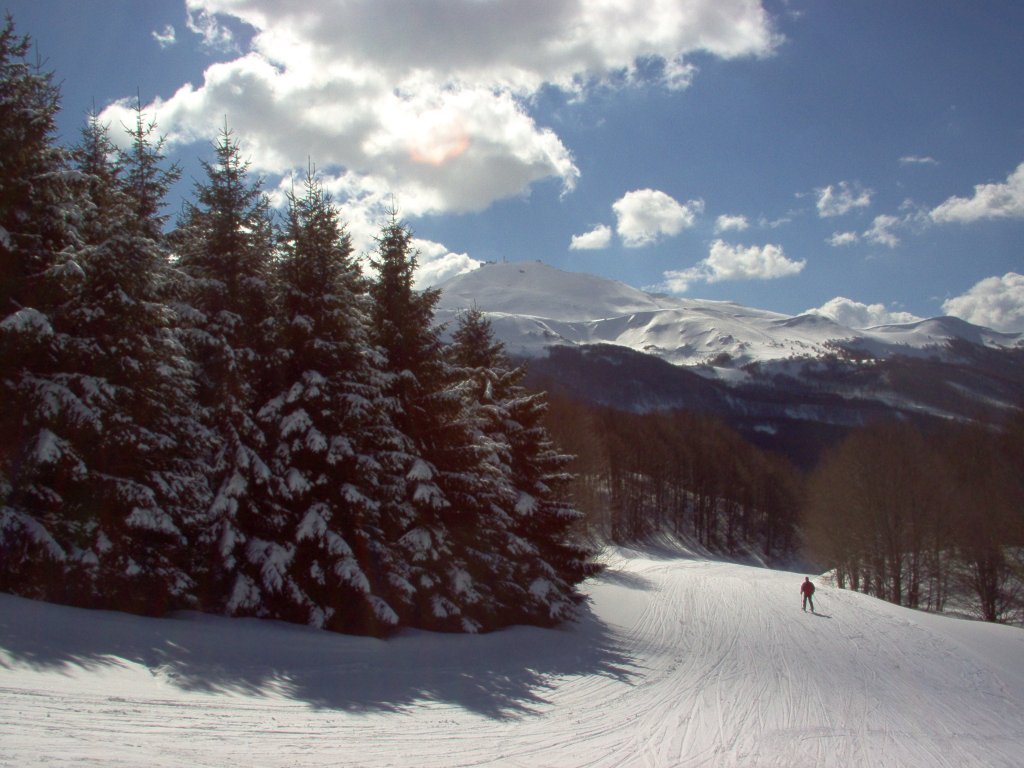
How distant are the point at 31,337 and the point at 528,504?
12.5 metres

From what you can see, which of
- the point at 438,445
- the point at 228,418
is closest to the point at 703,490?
the point at 438,445

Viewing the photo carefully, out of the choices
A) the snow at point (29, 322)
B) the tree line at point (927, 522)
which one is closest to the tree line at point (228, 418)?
the snow at point (29, 322)

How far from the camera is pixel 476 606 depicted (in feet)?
57.4

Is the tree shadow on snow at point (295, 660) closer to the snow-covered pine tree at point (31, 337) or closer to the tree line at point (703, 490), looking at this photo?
the snow-covered pine tree at point (31, 337)

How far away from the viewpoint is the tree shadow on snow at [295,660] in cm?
997

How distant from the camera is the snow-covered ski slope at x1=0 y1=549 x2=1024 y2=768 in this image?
8.12 metres


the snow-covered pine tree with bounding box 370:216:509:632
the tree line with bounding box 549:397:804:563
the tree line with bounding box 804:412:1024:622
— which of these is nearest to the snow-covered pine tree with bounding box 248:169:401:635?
the snow-covered pine tree with bounding box 370:216:509:632

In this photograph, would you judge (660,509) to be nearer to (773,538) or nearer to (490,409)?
(773,538)

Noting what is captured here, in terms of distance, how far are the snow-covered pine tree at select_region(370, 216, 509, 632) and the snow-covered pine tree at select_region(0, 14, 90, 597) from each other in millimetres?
7002

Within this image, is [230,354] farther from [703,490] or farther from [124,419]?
[703,490]

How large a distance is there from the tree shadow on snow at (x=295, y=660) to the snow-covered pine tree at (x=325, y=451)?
0.79 meters

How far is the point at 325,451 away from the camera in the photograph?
14.4m

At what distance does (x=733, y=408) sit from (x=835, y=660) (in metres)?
174

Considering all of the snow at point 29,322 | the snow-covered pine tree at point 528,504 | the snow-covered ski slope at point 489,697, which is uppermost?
the snow at point 29,322
